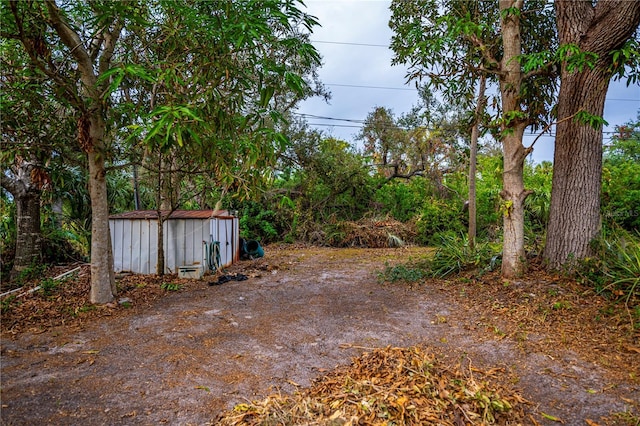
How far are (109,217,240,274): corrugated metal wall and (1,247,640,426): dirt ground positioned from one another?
39.8 inches

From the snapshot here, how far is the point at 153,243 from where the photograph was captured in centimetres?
611

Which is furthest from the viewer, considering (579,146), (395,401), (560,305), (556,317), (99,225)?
(579,146)

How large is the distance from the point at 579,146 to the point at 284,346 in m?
4.32

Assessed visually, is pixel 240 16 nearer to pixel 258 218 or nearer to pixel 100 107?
pixel 100 107

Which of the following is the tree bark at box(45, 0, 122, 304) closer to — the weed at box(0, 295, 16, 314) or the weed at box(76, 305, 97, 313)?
the weed at box(76, 305, 97, 313)

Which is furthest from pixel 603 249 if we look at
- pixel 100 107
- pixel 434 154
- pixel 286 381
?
pixel 434 154

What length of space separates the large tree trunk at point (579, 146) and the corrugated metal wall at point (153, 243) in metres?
5.41

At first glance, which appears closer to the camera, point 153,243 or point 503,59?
point 503,59

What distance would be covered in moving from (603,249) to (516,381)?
283 centimetres

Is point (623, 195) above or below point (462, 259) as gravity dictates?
above

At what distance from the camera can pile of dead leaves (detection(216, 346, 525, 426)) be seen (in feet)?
6.08

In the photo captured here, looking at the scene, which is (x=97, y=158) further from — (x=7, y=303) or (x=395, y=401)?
(x=395, y=401)

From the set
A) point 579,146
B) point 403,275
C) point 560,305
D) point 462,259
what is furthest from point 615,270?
point 403,275

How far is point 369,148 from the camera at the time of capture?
13.1m
